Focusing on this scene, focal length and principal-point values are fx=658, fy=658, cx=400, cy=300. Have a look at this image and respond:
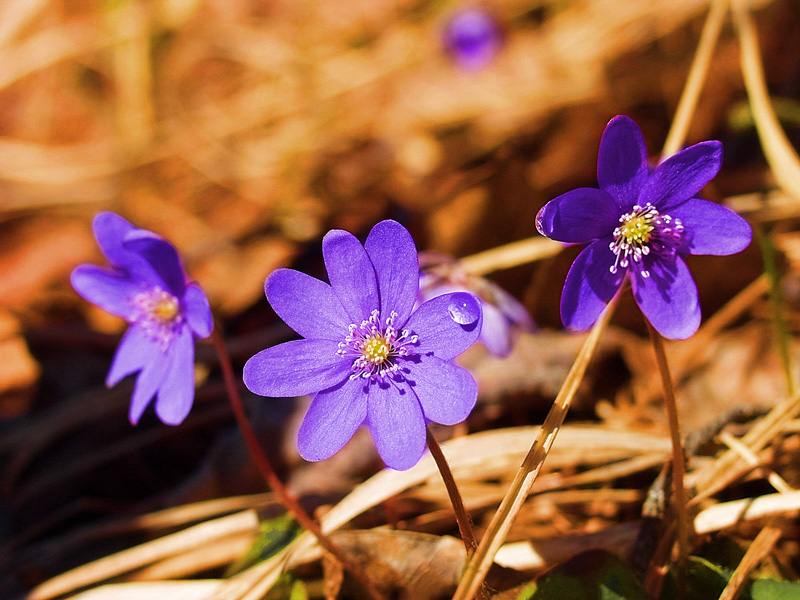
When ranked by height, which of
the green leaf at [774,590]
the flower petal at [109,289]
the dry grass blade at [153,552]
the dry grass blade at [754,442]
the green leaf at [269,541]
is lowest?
the green leaf at [774,590]

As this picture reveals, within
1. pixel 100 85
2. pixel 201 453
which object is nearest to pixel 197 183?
pixel 100 85

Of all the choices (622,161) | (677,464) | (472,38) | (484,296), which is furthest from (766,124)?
Answer: (472,38)

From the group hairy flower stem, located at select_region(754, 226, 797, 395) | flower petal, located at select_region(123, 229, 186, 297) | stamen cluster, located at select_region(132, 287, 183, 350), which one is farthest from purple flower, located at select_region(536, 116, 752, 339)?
stamen cluster, located at select_region(132, 287, 183, 350)

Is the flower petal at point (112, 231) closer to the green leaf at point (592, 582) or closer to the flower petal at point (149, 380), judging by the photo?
the flower petal at point (149, 380)

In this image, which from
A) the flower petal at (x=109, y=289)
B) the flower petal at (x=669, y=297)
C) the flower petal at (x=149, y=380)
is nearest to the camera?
the flower petal at (x=669, y=297)

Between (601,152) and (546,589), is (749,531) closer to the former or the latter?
(546,589)

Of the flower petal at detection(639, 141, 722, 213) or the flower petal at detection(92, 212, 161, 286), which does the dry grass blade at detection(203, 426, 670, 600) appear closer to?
the flower petal at detection(639, 141, 722, 213)

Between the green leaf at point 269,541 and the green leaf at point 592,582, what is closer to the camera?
the green leaf at point 592,582

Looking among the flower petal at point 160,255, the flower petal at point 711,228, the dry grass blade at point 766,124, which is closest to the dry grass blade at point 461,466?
the flower petal at point 711,228
